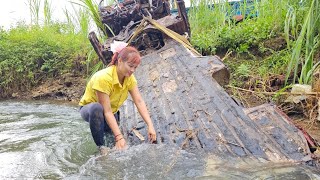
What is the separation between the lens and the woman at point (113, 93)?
9.20 feet

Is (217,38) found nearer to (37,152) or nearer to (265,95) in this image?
(265,95)

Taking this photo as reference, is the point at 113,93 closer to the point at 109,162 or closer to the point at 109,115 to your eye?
the point at 109,115

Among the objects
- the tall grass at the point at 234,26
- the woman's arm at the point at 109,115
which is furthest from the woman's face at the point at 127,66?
the tall grass at the point at 234,26

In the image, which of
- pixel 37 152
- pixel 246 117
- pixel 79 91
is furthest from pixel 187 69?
pixel 79 91

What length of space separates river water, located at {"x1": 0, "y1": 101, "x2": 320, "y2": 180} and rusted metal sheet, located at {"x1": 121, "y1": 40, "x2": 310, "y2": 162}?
121mm

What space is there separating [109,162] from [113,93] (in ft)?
2.06

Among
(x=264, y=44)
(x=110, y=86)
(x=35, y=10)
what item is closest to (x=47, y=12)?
(x=35, y=10)

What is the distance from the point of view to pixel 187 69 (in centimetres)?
405

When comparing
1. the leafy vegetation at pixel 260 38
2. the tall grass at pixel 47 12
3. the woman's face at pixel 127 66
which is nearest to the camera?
the woman's face at pixel 127 66

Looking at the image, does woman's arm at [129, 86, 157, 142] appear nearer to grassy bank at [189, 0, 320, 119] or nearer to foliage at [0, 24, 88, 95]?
grassy bank at [189, 0, 320, 119]

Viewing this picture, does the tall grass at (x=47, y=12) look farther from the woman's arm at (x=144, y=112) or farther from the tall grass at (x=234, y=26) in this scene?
the woman's arm at (x=144, y=112)

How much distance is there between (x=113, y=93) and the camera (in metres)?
3.02

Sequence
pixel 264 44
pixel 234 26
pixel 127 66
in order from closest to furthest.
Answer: pixel 127 66
pixel 264 44
pixel 234 26

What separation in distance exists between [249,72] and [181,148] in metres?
2.47
